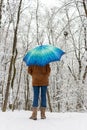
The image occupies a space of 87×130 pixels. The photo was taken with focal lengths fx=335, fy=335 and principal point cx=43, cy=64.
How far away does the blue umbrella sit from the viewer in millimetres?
7863

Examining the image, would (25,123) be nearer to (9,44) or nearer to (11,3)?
(11,3)

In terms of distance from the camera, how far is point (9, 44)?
124ft

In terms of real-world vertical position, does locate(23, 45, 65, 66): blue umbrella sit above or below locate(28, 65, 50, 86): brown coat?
above

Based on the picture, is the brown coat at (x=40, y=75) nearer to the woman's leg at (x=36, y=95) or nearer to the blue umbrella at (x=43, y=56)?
the woman's leg at (x=36, y=95)

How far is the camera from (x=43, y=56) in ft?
26.1

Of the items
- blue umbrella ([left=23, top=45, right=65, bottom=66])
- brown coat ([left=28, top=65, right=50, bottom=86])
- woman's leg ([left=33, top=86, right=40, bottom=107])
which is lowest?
woman's leg ([left=33, top=86, right=40, bottom=107])

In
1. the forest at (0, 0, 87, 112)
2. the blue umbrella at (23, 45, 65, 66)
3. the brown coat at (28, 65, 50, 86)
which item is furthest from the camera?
the forest at (0, 0, 87, 112)

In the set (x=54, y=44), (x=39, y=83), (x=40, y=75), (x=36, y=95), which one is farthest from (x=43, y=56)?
(x=54, y=44)

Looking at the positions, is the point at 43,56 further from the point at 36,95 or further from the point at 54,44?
the point at 54,44

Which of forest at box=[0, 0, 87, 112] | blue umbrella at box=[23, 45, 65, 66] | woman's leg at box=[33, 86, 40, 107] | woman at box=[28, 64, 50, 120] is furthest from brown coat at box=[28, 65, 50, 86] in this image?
forest at box=[0, 0, 87, 112]

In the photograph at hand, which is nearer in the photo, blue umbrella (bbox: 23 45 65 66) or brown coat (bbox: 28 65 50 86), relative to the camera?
blue umbrella (bbox: 23 45 65 66)

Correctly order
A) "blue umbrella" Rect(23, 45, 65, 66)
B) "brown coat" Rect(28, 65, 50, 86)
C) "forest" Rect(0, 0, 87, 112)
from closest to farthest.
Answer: "blue umbrella" Rect(23, 45, 65, 66)
"brown coat" Rect(28, 65, 50, 86)
"forest" Rect(0, 0, 87, 112)

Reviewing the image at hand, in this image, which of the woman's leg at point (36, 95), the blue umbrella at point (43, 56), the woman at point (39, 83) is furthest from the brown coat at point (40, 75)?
the blue umbrella at point (43, 56)

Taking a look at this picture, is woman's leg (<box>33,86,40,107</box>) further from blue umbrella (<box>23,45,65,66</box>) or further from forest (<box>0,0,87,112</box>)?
forest (<box>0,0,87,112</box>)
